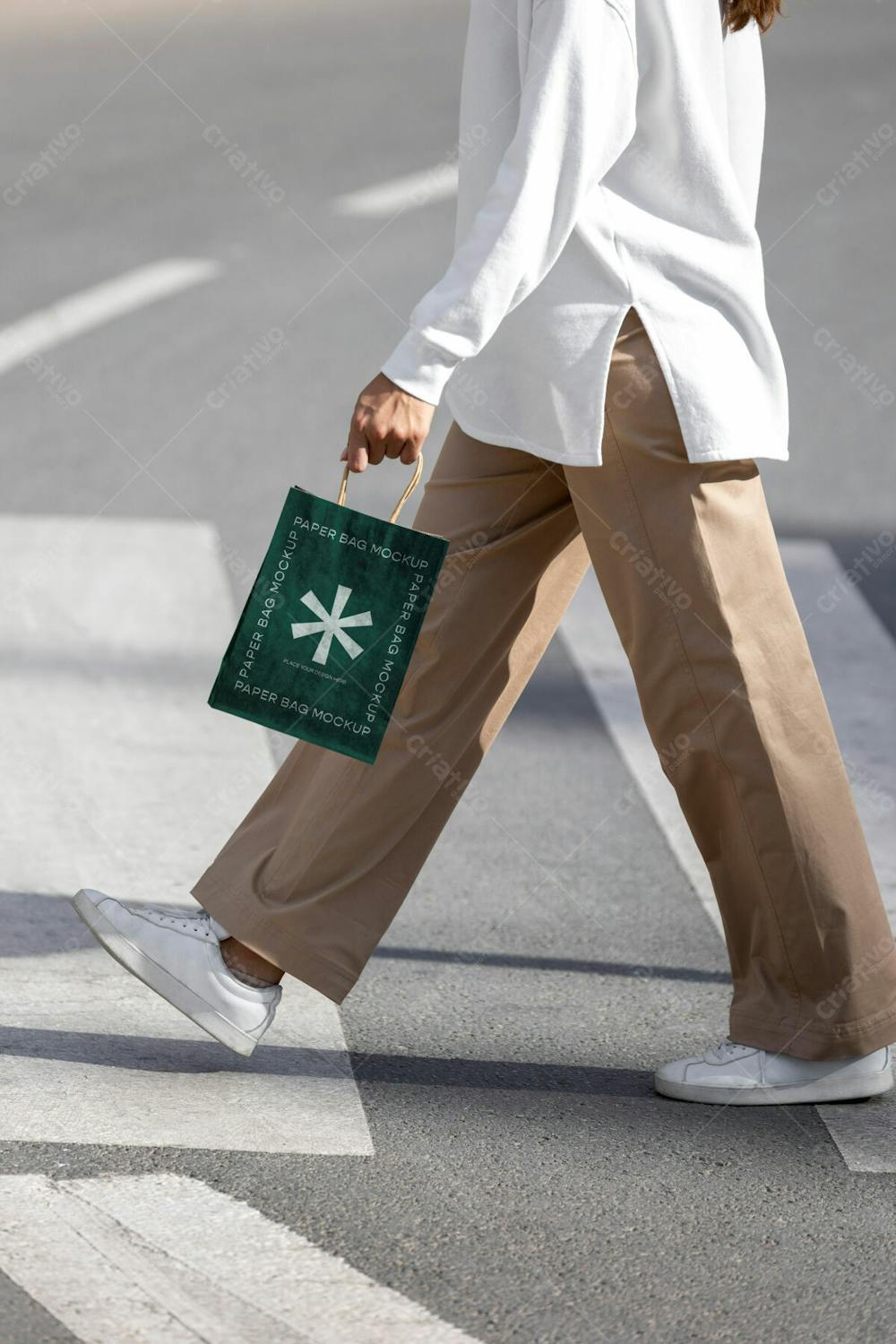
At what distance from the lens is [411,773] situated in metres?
3.01

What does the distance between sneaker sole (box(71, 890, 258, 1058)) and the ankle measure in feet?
0.25

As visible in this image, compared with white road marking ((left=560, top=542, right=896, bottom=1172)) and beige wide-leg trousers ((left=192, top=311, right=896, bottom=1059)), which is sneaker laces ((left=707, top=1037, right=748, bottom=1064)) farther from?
white road marking ((left=560, top=542, right=896, bottom=1172))

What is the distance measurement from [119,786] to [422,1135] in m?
1.65

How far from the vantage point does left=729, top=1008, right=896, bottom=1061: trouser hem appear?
303 centimetres

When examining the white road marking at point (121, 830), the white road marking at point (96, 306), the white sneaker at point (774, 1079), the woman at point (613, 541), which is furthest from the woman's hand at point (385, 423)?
the white road marking at point (96, 306)

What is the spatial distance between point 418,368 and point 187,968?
3.36 feet

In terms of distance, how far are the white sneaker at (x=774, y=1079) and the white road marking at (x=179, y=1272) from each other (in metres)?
0.81

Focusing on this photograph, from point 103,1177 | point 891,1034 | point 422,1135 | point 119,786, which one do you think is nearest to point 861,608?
point 119,786

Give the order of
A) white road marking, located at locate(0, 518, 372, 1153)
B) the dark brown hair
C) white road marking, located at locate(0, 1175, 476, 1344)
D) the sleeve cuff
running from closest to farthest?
1. white road marking, located at locate(0, 1175, 476, 1344)
2. the sleeve cuff
3. the dark brown hair
4. white road marking, located at locate(0, 518, 372, 1153)

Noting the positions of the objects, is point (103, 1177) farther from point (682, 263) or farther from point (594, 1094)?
point (682, 263)

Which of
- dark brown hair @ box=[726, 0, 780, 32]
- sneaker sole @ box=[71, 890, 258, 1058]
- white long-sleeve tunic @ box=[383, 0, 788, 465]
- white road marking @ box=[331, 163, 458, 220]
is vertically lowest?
sneaker sole @ box=[71, 890, 258, 1058]

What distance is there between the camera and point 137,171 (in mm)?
10641

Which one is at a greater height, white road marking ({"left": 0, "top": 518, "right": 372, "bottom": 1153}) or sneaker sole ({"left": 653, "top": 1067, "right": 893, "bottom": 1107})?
white road marking ({"left": 0, "top": 518, "right": 372, "bottom": 1153})

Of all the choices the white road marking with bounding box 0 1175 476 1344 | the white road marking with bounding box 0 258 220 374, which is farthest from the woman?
the white road marking with bounding box 0 258 220 374
